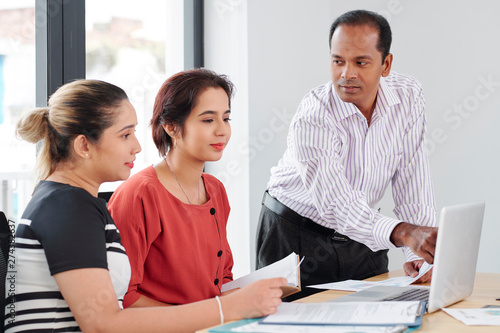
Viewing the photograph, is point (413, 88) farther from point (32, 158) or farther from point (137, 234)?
point (32, 158)

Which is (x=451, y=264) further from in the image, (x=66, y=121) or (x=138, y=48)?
(x=138, y=48)

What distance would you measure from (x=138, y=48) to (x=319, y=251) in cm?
147

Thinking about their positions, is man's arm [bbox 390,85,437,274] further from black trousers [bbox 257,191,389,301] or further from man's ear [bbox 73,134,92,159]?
man's ear [bbox 73,134,92,159]

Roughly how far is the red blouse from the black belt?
0.41m

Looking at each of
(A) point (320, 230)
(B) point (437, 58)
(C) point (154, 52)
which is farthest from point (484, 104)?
(C) point (154, 52)

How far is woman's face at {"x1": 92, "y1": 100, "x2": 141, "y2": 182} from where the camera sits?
1.42 metres

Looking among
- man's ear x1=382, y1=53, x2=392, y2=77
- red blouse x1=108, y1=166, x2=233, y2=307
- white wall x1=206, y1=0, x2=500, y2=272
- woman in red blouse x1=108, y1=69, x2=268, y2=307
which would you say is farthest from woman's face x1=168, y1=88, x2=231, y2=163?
white wall x1=206, y1=0, x2=500, y2=272

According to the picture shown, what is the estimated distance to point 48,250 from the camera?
1209mm

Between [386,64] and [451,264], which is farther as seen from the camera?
[386,64]

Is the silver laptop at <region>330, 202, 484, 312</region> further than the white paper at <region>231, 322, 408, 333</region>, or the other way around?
the silver laptop at <region>330, 202, 484, 312</region>

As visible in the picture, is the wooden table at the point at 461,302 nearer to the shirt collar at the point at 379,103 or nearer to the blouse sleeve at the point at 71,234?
the blouse sleeve at the point at 71,234

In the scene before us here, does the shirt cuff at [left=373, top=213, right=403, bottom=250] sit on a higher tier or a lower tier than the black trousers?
higher

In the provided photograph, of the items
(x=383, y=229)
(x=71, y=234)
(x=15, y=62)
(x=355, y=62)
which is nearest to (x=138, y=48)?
(x=15, y=62)

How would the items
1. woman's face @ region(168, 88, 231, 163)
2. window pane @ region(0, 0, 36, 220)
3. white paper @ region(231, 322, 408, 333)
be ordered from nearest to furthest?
white paper @ region(231, 322, 408, 333), woman's face @ region(168, 88, 231, 163), window pane @ region(0, 0, 36, 220)
